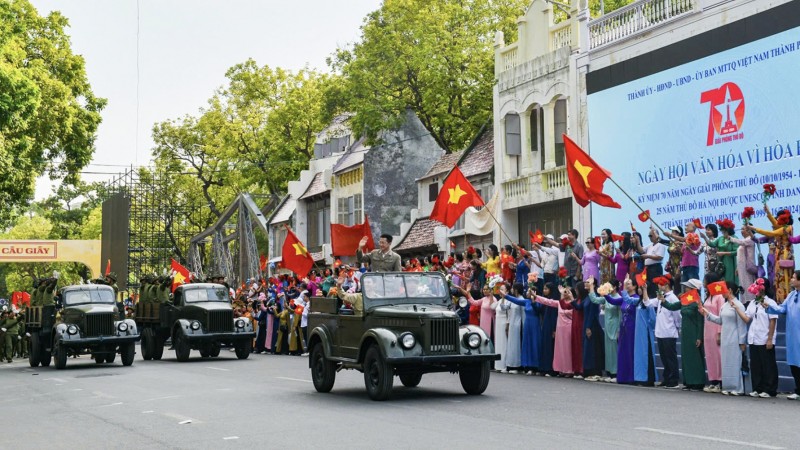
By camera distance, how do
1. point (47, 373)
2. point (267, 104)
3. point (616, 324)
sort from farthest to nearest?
point (267, 104) → point (47, 373) → point (616, 324)

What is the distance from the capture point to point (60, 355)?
2736 centimetres

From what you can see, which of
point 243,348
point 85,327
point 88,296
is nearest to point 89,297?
point 88,296

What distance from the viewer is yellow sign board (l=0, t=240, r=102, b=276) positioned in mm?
57375

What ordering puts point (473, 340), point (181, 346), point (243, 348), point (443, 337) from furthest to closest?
point (243, 348)
point (181, 346)
point (473, 340)
point (443, 337)

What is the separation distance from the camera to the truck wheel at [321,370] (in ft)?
56.7

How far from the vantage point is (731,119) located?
2333 cm

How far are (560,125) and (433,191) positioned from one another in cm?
1452

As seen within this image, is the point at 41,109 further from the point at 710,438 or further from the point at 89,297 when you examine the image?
the point at 710,438

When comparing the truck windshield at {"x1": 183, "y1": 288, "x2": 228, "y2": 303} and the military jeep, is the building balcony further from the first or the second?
the military jeep

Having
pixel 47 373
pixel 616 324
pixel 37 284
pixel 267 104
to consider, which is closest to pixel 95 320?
pixel 47 373

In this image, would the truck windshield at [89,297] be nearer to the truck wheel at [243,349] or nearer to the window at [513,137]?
the truck wheel at [243,349]

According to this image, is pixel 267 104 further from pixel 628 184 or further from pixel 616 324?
pixel 616 324

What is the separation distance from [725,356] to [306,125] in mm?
47393

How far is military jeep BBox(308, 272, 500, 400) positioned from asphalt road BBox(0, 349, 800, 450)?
0.44 metres
